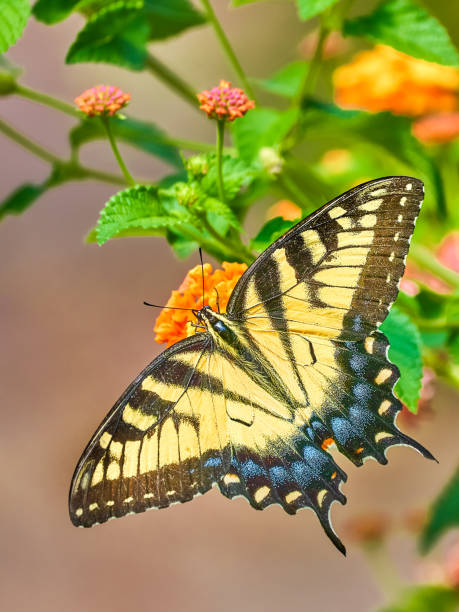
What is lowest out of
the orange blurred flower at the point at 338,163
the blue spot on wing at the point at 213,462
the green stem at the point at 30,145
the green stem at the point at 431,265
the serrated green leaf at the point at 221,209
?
the blue spot on wing at the point at 213,462

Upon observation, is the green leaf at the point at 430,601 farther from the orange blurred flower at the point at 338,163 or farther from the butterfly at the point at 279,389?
the orange blurred flower at the point at 338,163

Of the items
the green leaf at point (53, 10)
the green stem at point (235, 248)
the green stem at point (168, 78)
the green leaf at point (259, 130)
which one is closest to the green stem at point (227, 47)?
the green leaf at point (259, 130)

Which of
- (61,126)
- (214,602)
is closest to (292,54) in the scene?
(61,126)

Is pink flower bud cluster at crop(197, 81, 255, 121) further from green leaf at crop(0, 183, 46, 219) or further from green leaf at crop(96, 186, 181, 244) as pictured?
green leaf at crop(0, 183, 46, 219)

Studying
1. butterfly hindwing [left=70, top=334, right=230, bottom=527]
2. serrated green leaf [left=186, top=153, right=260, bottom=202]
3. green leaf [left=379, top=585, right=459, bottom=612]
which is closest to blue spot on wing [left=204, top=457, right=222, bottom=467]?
butterfly hindwing [left=70, top=334, right=230, bottom=527]

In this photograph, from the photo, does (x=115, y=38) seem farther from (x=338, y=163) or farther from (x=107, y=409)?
(x=107, y=409)

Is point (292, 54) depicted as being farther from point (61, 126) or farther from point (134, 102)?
point (61, 126)
